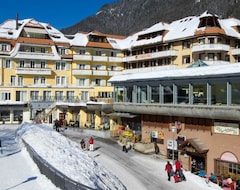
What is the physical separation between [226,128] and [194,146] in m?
3.22

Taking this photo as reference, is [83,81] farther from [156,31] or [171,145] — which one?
[171,145]

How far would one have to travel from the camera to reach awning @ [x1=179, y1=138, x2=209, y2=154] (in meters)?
28.1

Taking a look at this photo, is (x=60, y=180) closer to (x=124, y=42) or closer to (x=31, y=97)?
(x=31, y=97)

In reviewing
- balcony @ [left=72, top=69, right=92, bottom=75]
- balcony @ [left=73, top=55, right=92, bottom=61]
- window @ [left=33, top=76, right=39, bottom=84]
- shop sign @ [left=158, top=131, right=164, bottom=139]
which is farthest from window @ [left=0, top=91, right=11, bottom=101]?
shop sign @ [left=158, top=131, right=164, bottom=139]

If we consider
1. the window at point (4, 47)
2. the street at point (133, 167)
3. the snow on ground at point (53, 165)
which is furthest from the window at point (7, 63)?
the snow on ground at point (53, 165)

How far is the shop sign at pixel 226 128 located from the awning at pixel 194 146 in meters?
1.86

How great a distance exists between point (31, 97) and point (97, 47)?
1719 centimetres

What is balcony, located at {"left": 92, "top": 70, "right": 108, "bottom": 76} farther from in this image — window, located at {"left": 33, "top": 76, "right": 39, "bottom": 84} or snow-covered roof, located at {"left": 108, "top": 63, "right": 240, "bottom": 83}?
snow-covered roof, located at {"left": 108, "top": 63, "right": 240, "bottom": 83}

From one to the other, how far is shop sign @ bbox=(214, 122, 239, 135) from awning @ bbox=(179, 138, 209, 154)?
6.10ft

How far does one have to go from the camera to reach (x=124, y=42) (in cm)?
7281

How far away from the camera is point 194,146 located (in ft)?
93.1

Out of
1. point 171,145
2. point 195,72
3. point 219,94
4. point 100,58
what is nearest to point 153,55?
point 100,58

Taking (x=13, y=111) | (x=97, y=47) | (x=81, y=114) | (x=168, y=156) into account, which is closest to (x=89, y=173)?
(x=168, y=156)

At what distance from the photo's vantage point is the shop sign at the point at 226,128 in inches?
1031
